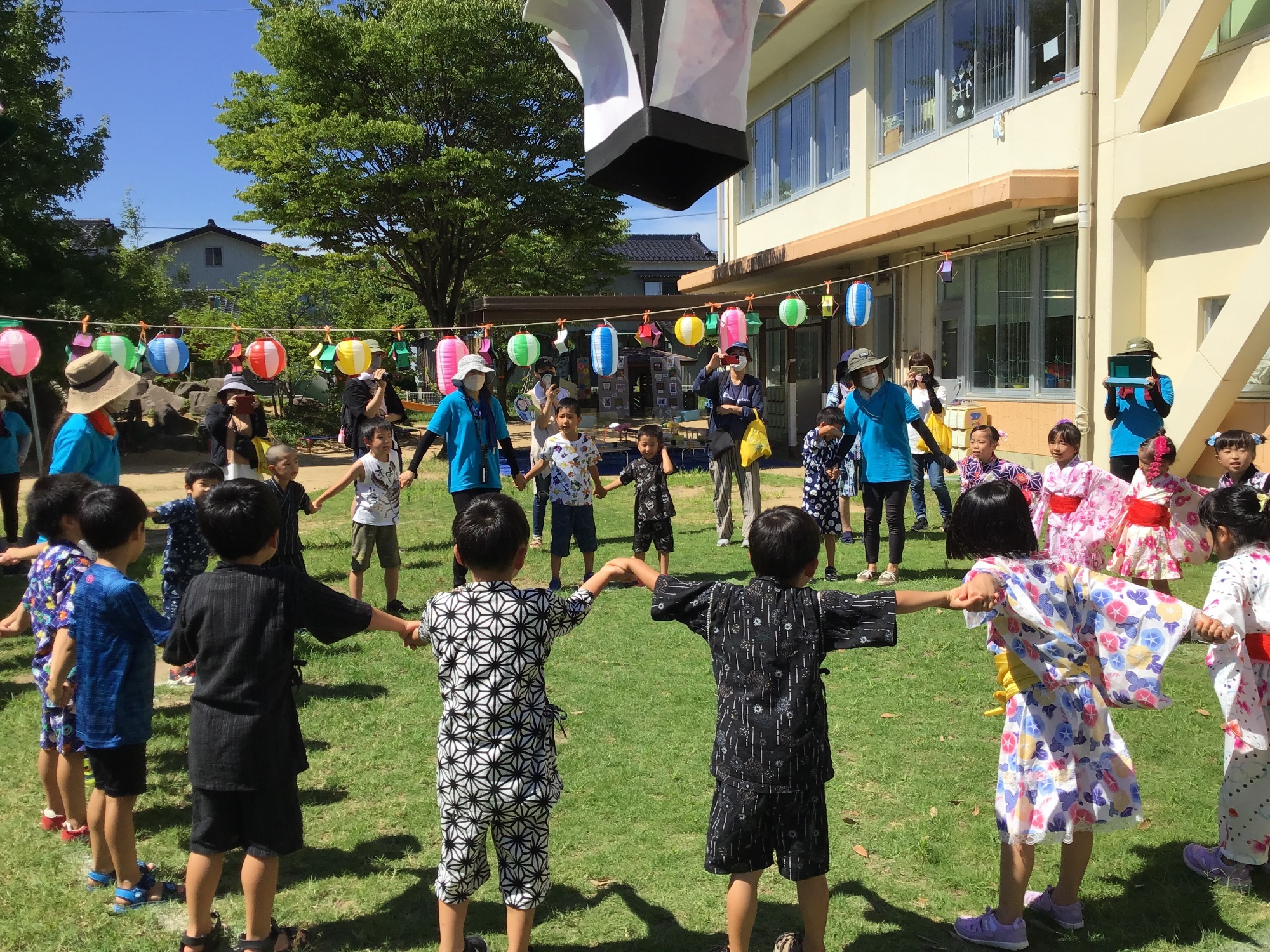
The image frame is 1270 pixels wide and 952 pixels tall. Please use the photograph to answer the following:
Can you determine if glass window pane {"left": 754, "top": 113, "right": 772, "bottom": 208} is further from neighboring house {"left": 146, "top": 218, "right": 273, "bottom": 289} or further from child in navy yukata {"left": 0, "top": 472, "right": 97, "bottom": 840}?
neighboring house {"left": 146, "top": 218, "right": 273, "bottom": 289}

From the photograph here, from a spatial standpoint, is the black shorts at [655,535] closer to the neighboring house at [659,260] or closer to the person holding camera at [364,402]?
the person holding camera at [364,402]

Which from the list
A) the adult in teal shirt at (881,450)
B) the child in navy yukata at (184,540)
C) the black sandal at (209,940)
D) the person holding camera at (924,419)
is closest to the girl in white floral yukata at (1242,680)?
the black sandal at (209,940)

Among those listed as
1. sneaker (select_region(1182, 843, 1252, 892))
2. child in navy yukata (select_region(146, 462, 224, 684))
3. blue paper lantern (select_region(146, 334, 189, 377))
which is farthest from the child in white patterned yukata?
blue paper lantern (select_region(146, 334, 189, 377))

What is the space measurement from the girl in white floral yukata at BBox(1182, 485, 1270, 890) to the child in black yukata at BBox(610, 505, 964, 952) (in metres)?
1.16

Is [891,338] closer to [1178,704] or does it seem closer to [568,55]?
[1178,704]

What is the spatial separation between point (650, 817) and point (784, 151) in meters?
17.1

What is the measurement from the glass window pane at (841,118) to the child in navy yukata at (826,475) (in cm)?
898

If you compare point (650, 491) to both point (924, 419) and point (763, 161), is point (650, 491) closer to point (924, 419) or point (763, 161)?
point (924, 419)

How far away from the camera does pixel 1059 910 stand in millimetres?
3168

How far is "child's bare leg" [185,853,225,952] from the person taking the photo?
9.52 ft

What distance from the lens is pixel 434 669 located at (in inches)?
235

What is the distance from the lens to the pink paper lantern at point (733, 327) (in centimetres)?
1212

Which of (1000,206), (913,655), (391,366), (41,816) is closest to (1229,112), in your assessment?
(1000,206)

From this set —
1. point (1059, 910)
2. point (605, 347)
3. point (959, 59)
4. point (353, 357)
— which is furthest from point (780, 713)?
point (959, 59)
